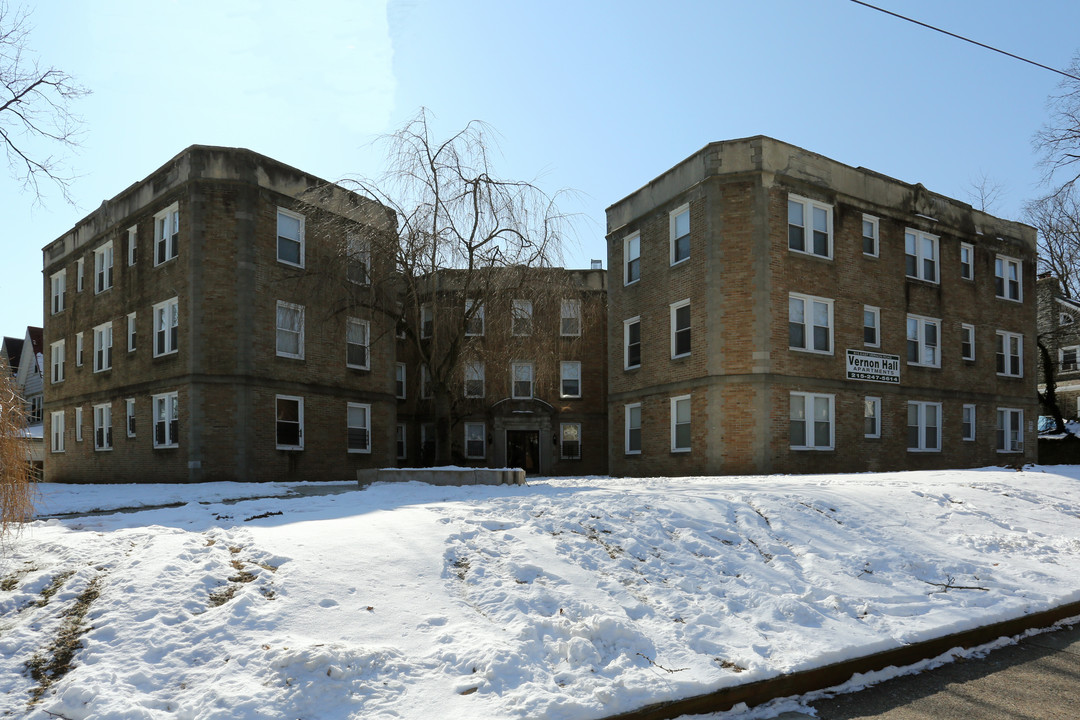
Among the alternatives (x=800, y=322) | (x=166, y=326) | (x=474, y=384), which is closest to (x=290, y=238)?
(x=166, y=326)

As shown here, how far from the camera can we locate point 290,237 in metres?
23.7

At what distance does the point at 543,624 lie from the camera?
5.96m

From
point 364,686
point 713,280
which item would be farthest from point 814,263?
point 364,686

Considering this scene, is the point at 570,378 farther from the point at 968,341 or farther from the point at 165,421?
the point at 165,421

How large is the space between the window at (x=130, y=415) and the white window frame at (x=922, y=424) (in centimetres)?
2539

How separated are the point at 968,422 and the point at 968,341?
2977 mm

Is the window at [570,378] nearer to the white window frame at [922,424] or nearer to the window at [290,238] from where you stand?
the white window frame at [922,424]

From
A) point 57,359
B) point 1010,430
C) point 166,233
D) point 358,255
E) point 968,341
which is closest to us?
point 358,255

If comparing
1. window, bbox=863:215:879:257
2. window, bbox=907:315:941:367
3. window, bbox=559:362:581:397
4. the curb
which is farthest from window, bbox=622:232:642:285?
the curb

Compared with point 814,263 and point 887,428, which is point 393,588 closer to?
point 814,263

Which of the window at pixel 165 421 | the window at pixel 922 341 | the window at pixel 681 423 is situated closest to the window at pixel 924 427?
the window at pixel 922 341

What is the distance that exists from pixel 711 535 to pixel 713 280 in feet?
46.6

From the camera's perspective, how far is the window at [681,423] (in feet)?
75.3

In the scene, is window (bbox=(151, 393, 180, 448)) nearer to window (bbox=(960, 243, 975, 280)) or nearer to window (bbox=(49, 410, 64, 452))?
window (bbox=(49, 410, 64, 452))
